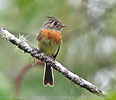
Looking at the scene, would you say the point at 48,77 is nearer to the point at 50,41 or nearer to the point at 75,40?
the point at 50,41

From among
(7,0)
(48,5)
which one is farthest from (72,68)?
(7,0)

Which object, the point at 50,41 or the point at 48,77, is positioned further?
the point at 48,77

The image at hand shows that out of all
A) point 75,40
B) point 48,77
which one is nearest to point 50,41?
point 48,77

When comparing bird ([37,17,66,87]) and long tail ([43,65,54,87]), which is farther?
long tail ([43,65,54,87])

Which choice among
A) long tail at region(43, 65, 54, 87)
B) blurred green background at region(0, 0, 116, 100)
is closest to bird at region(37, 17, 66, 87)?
long tail at region(43, 65, 54, 87)

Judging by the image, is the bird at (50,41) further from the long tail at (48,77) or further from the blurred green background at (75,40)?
the blurred green background at (75,40)

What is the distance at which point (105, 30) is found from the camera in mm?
4109

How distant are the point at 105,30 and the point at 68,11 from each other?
593mm

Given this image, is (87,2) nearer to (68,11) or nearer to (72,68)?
(68,11)

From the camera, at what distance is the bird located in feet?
11.4

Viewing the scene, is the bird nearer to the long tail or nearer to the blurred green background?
the long tail

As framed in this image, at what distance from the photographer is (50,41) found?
3.54 metres

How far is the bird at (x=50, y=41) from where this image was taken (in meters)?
3.48

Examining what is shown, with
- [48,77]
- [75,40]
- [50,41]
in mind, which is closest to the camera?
[50,41]
